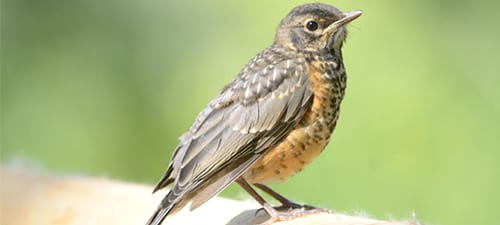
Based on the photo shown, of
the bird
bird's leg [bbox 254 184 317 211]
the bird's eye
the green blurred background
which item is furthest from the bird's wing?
the green blurred background

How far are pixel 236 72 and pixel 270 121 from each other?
8.03ft

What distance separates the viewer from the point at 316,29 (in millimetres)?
4410

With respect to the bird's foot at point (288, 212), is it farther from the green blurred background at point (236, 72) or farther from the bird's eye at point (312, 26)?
the bird's eye at point (312, 26)

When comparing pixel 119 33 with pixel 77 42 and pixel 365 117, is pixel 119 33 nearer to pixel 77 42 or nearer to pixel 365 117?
pixel 77 42

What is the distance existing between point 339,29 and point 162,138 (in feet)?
9.25

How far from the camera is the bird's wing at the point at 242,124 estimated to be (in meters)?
3.96

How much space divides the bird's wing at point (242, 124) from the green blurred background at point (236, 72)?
2.10ft

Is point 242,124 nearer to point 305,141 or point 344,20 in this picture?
point 305,141

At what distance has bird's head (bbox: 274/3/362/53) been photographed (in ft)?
14.3

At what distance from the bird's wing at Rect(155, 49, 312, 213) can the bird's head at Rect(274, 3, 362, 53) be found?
0.10 metres

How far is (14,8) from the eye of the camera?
851 centimetres

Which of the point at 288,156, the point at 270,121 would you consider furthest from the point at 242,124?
the point at 288,156

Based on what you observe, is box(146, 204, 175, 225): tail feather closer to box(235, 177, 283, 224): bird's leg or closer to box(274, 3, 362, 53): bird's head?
box(235, 177, 283, 224): bird's leg

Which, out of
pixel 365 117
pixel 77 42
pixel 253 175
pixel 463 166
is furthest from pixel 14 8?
pixel 253 175
